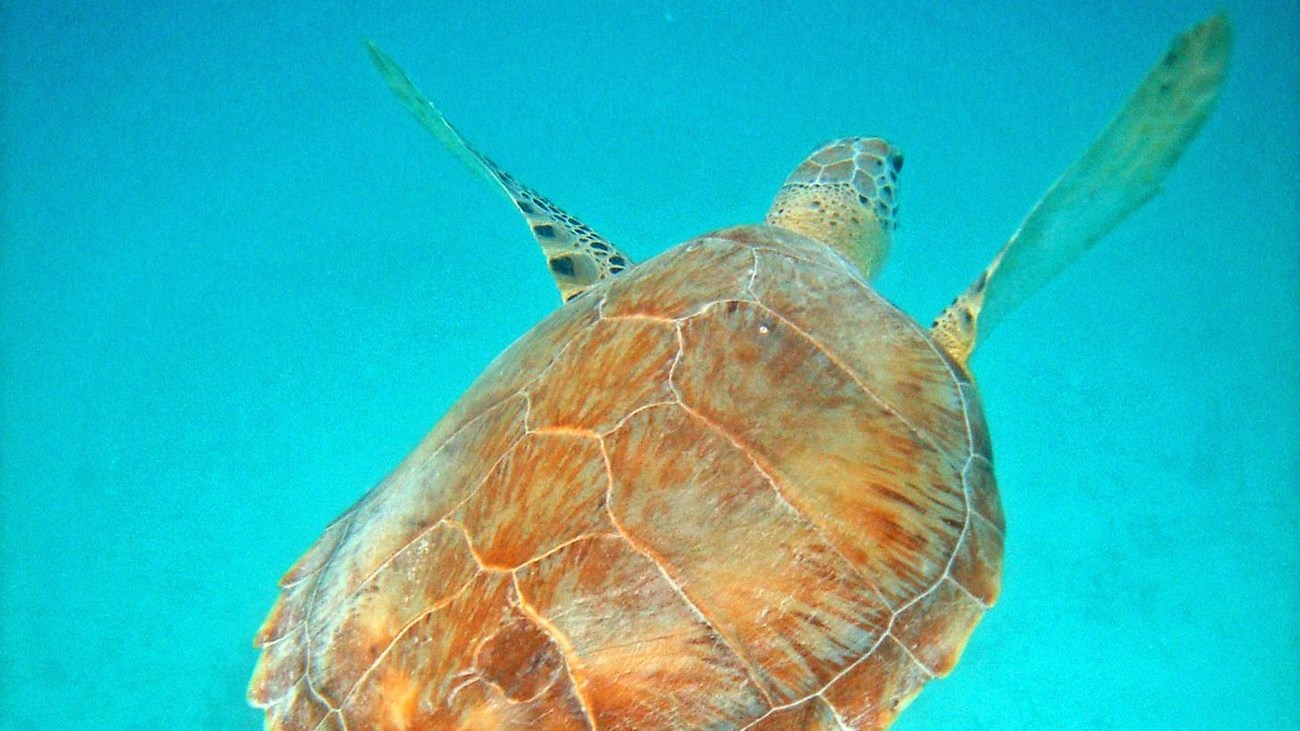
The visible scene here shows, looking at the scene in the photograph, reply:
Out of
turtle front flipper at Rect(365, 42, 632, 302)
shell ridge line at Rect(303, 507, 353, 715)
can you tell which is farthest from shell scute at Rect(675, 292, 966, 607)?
turtle front flipper at Rect(365, 42, 632, 302)

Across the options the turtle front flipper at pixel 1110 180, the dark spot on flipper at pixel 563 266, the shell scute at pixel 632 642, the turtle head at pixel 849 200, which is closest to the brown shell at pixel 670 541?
the shell scute at pixel 632 642

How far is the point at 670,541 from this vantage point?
163 centimetres

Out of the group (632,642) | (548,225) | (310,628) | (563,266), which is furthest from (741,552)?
(548,225)

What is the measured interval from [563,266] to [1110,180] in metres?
2.18

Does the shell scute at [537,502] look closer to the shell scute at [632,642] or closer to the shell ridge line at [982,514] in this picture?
the shell scute at [632,642]

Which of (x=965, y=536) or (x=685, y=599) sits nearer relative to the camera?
(x=685, y=599)

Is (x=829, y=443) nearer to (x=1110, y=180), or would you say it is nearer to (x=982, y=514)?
(x=982, y=514)

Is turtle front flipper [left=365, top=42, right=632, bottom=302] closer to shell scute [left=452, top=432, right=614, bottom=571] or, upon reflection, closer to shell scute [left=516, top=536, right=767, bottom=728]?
shell scute [left=452, top=432, right=614, bottom=571]

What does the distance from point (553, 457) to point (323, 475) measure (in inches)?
313

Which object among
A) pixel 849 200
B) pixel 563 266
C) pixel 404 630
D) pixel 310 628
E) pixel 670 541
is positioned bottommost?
pixel 670 541

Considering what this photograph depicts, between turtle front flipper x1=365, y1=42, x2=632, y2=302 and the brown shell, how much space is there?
4.05ft

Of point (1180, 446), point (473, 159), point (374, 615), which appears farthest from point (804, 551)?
point (1180, 446)

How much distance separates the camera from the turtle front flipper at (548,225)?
134 inches

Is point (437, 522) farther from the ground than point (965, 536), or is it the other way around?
point (437, 522)
